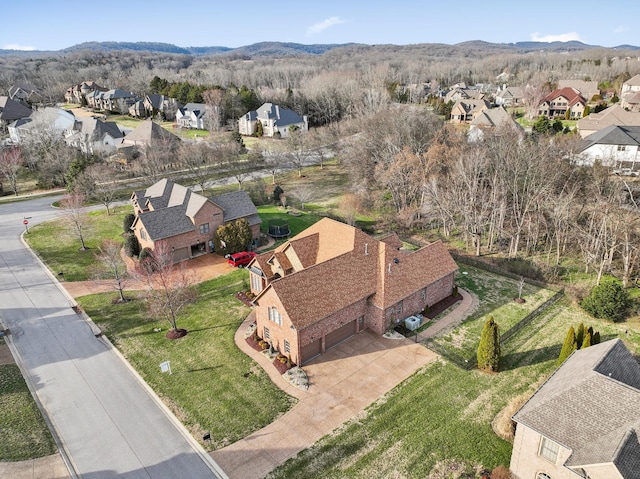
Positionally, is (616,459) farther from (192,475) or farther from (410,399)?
(192,475)

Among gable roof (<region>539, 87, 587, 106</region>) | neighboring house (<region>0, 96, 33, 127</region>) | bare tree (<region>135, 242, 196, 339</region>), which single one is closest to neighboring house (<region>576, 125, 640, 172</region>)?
gable roof (<region>539, 87, 587, 106</region>)

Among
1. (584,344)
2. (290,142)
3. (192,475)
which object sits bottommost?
(192,475)

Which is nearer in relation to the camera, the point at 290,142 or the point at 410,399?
the point at 410,399

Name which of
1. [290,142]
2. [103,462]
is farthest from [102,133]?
[103,462]

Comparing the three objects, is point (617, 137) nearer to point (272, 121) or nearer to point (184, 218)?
point (184, 218)

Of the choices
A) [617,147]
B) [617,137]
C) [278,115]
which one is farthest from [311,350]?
[278,115]

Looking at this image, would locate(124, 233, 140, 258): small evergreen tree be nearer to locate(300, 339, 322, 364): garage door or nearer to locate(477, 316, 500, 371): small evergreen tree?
locate(300, 339, 322, 364): garage door

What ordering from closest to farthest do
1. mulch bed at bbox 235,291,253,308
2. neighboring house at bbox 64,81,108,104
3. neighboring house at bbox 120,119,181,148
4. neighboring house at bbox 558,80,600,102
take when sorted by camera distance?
mulch bed at bbox 235,291,253,308
neighboring house at bbox 120,119,181,148
neighboring house at bbox 558,80,600,102
neighboring house at bbox 64,81,108,104
